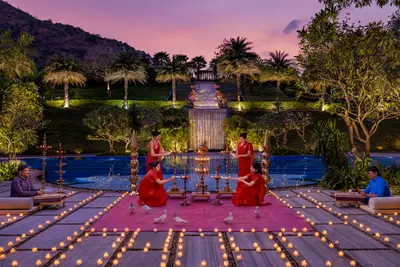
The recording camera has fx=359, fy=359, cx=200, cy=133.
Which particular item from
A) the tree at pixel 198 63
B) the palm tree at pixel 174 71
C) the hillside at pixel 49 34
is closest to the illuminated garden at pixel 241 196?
the palm tree at pixel 174 71

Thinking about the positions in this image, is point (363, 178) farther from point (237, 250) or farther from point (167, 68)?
point (167, 68)

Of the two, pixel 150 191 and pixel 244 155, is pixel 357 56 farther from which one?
pixel 150 191

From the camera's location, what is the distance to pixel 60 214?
8.31 metres

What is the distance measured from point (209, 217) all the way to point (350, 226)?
9.57 ft

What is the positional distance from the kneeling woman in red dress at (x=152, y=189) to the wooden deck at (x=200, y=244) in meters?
1.24

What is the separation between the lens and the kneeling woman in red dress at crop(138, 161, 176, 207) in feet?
29.6

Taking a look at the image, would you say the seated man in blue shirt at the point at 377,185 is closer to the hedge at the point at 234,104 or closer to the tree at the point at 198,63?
the hedge at the point at 234,104

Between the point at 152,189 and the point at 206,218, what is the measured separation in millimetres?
1867

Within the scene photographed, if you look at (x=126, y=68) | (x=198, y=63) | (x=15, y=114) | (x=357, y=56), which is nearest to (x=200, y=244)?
(x=357, y=56)

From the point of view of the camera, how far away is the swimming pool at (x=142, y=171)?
47.7 feet

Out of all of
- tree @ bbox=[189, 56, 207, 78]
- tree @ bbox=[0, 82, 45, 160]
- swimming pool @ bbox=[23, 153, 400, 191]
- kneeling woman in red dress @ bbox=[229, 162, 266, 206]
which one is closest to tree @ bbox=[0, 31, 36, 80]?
tree @ bbox=[0, 82, 45, 160]

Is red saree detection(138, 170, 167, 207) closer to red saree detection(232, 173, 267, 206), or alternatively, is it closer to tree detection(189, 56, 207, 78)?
red saree detection(232, 173, 267, 206)

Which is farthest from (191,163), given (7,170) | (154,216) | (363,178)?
(154,216)

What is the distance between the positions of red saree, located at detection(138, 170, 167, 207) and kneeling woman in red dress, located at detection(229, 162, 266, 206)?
2.00 m
